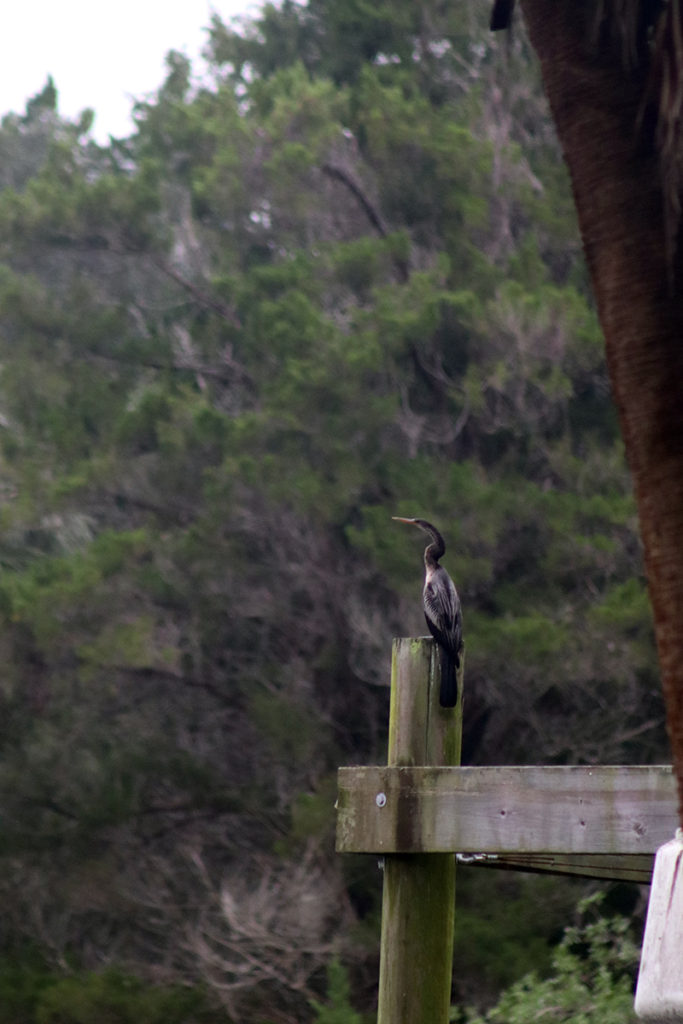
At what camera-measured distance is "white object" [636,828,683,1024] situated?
2.64m

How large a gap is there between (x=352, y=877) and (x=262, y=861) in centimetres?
93

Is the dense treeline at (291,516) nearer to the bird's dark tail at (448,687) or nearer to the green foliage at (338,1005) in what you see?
the green foliage at (338,1005)

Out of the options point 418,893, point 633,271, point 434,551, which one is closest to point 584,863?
point 418,893

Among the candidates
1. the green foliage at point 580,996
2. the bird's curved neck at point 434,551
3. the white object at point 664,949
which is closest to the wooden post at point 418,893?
the white object at point 664,949

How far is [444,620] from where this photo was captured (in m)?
4.91

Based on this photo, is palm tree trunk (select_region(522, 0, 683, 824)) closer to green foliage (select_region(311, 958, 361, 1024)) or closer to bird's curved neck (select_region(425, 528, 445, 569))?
bird's curved neck (select_region(425, 528, 445, 569))

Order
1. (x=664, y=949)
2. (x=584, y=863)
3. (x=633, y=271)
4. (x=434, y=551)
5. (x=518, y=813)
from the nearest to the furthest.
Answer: (x=664, y=949)
(x=633, y=271)
(x=518, y=813)
(x=584, y=863)
(x=434, y=551)

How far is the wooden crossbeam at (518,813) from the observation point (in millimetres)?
3656

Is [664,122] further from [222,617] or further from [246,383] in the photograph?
[246,383]

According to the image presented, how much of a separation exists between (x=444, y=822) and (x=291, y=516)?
338 inches

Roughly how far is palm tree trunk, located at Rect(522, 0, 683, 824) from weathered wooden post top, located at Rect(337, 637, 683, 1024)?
3.13 ft

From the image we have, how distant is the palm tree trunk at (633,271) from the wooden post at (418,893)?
1.33 meters

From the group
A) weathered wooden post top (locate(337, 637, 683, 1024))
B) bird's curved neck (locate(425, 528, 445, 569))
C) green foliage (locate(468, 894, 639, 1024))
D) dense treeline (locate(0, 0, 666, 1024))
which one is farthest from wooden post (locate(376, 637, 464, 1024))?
dense treeline (locate(0, 0, 666, 1024))

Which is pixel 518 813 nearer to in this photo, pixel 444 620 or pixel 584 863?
pixel 584 863
